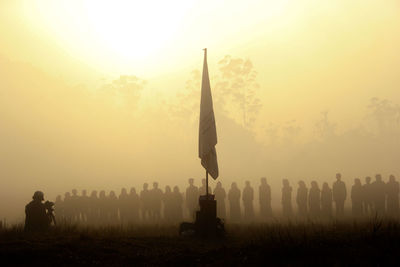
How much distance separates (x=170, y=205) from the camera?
1043 inches

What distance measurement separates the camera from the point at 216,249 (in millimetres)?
11680

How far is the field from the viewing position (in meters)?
10.3

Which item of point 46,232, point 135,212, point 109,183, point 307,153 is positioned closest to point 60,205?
point 135,212

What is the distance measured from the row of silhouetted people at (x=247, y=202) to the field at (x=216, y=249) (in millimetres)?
9742

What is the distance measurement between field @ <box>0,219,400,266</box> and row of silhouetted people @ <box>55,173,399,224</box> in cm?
974

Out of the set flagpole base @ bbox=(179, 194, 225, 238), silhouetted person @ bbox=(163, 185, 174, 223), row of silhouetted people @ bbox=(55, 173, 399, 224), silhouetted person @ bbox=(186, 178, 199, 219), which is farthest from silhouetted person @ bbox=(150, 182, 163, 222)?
flagpole base @ bbox=(179, 194, 225, 238)

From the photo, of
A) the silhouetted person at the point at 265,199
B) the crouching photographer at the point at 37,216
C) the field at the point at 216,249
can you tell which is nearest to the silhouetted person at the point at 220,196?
the silhouetted person at the point at 265,199

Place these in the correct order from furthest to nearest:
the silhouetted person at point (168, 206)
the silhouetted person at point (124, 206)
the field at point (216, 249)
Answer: the silhouetted person at point (124, 206) → the silhouetted person at point (168, 206) → the field at point (216, 249)

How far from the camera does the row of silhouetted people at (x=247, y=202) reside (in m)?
24.2

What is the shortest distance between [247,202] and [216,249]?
14.7 meters

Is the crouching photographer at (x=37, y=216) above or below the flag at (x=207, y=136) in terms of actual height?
below

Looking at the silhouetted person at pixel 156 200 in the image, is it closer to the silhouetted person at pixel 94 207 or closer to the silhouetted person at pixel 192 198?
the silhouetted person at pixel 192 198

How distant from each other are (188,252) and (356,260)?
3.96 m

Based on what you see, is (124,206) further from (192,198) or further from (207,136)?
(207,136)
